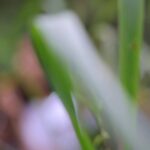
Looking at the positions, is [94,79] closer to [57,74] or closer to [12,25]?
[57,74]

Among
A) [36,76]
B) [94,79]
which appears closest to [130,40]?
[94,79]

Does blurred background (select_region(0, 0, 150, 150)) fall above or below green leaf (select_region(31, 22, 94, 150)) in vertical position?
below

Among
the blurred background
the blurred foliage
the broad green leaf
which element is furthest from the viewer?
the blurred foliage

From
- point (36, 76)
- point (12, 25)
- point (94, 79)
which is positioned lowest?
point (36, 76)

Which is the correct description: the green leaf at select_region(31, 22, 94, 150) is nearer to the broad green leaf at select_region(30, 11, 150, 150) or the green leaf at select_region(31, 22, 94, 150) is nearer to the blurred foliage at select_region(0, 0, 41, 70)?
the broad green leaf at select_region(30, 11, 150, 150)

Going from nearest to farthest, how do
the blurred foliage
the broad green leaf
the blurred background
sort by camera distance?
the broad green leaf → the blurred background → the blurred foliage

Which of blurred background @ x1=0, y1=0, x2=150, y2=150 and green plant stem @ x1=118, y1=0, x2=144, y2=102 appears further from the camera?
blurred background @ x1=0, y1=0, x2=150, y2=150

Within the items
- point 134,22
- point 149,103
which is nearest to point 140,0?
point 134,22

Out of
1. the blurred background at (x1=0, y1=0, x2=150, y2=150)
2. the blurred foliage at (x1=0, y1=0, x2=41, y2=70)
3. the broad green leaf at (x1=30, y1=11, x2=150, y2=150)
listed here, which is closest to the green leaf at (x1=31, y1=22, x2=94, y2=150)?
the broad green leaf at (x1=30, y1=11, x2=150, y2=150)
